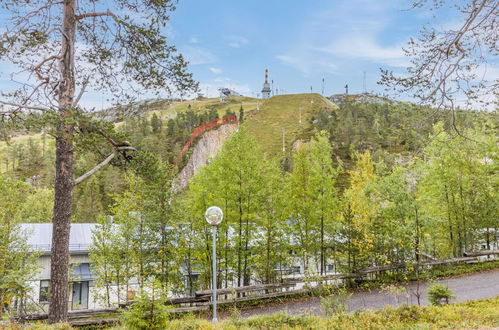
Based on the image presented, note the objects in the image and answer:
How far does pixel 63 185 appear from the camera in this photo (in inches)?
291

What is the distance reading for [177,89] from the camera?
8336mm

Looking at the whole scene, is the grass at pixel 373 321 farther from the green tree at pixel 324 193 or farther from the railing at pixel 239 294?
the green tree at pixel 324 193

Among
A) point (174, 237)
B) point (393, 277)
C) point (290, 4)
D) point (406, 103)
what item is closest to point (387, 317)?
point (406, 103)

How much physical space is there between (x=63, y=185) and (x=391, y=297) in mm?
12500

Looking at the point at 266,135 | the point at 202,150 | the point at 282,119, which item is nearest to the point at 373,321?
the point at 202,150

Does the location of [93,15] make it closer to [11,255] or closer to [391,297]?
[11,255]

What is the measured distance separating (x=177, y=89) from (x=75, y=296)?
73.5 feet

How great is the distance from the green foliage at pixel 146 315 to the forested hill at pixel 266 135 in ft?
12.1

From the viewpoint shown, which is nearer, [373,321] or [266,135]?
[373,321]

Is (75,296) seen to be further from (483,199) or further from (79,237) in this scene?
(483,199)

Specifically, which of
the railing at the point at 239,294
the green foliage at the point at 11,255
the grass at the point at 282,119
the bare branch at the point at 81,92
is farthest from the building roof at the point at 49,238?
the grass at the point at 282,119

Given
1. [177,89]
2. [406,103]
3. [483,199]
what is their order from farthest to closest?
[483,199] → [177,89] → [406,103]

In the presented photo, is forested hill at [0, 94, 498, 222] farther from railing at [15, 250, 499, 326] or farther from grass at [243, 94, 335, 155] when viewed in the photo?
railing at [15, 250, 499, 326]

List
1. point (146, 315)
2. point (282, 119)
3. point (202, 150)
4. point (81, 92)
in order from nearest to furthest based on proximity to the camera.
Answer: point (146, 315) < point (81, 92) < point (202, 150) < point (282, 119)
